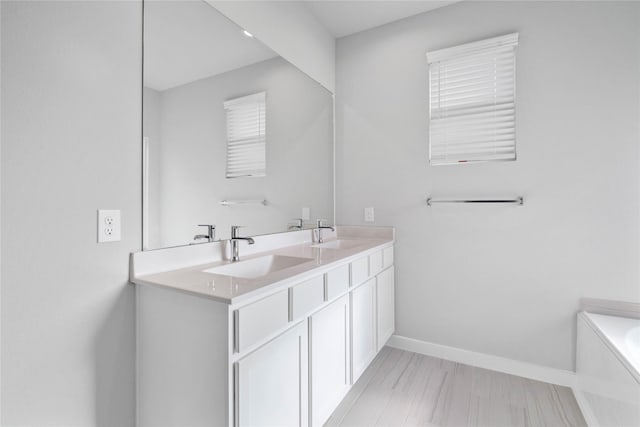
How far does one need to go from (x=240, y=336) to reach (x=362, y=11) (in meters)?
2.44

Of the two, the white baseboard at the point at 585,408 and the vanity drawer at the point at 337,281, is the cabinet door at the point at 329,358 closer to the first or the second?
the vanity drawer at the point at 337,281

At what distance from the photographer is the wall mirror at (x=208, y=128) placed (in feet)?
4.16

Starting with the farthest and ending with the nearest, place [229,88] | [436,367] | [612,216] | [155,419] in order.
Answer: [436,367], [612,216], [229,88], [155,419]

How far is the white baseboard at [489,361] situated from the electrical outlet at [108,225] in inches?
83.1

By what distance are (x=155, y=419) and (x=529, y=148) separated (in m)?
2.47

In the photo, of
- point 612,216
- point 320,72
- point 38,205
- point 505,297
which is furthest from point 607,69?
point 38,205

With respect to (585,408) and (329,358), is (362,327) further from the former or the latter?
(585,408)

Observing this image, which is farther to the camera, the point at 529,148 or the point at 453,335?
the point at 453,335

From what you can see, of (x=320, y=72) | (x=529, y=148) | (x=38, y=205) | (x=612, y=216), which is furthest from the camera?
(x=320, y=72)

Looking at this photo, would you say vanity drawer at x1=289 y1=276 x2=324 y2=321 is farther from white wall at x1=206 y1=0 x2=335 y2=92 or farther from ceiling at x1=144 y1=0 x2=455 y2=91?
white wall at x1=206 y1=0 x2=335 y2=92

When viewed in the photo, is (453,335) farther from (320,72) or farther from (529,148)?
(320,72)

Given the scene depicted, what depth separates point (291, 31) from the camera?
6.89ft

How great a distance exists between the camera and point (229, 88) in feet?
5.23

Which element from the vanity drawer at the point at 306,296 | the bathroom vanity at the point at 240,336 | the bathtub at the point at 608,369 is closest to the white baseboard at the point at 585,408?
the bathtub at the point at 608,369
